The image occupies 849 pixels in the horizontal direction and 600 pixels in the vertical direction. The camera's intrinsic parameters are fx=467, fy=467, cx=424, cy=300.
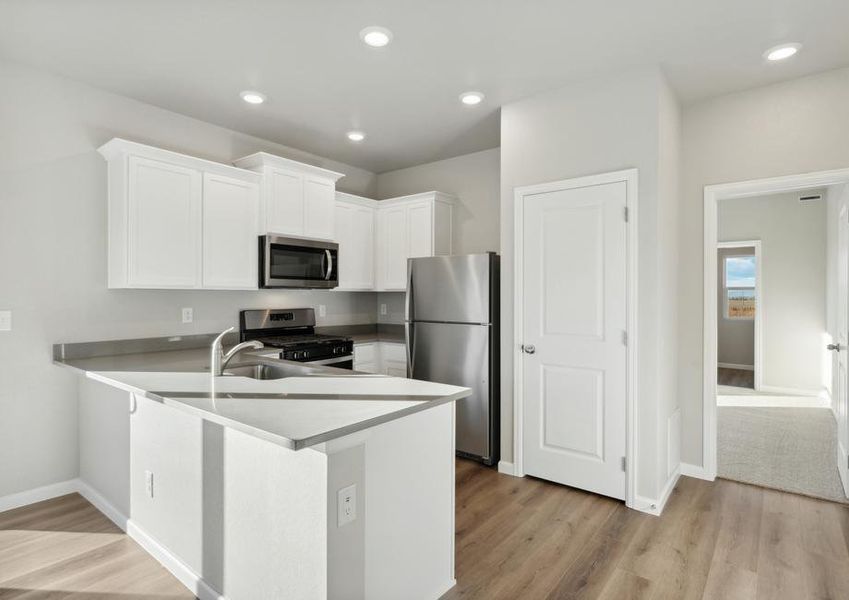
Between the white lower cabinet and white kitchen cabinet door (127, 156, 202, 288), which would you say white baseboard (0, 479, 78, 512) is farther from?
the white lower cabinet

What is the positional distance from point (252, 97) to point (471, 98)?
1.51 meters

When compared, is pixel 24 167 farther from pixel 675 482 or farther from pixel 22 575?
pixel 675 482

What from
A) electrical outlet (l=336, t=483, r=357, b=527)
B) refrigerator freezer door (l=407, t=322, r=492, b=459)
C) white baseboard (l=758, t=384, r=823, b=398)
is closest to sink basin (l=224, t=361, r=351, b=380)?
electrical outlet (l=336, t=483, r=357, b=527)

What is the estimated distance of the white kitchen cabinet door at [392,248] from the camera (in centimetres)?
461

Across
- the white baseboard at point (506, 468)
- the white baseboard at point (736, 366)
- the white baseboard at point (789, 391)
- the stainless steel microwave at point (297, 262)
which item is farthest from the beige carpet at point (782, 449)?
the stainless steel microwave at point (297, 262)

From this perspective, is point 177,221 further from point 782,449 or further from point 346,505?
point 782,449

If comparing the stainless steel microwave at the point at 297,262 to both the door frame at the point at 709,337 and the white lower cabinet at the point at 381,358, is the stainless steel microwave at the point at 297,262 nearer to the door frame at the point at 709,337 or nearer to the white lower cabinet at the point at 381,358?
the white lower cabinet at the point at 381,358

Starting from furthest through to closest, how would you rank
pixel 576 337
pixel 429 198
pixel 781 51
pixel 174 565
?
pixel 429 198 → pixel 576 337 → pixel 781 51 → pixel 174 565

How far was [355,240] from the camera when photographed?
15.1 ft

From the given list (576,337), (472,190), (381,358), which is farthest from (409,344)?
(472,190)

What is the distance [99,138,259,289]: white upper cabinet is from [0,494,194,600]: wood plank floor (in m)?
1.41

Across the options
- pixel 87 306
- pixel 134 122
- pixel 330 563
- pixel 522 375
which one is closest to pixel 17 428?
pixel 87 306

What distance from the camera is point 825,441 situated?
392 centimetres

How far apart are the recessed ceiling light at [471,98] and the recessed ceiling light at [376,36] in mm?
822
